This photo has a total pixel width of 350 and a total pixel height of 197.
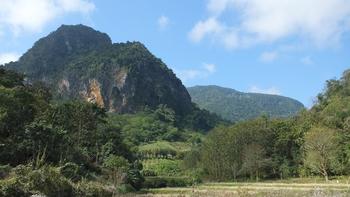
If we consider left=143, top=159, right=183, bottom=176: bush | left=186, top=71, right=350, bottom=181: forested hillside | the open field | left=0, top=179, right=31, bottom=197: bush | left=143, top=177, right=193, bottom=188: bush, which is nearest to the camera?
left=0, top=179, right=31, bottom=197: bush

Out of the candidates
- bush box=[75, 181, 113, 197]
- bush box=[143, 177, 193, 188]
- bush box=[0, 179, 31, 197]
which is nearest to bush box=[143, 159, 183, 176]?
bush box=[143, 177, 193, 188]

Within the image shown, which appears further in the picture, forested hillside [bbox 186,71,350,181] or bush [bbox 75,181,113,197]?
forested hillside [bbox 186,71,350,181]

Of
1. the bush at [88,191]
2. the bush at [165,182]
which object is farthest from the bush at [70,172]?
the bush at [165,182]

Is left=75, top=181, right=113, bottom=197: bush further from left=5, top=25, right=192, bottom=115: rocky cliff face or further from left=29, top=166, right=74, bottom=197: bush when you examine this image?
left=5, top=25, right=192, bottom=115: rocky cliff face

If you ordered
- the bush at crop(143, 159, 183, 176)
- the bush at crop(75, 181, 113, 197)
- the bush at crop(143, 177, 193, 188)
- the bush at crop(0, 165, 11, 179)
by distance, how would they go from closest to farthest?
the bush at crop(75, 181, 113, 197)
the bush at crop(0, 165, 11, 179)
the bush at crop(143, 177, 193, 188)
the bush at crop(143, 159, 183, 176)

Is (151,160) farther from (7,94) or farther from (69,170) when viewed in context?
(69,170)

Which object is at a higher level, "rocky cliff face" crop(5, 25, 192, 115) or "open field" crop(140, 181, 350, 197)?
"rocky cliff face" crop(5, 25, 192, 115)

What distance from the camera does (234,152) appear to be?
8025cm

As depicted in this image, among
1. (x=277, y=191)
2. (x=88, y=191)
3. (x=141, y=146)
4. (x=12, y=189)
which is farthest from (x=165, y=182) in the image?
(x=141, y=146)

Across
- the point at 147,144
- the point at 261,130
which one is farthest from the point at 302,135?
the point at 147,144

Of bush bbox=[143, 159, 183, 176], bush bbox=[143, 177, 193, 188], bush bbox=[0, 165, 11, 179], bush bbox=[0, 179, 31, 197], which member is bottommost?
bush bbox=[0, 179, 31, 197]

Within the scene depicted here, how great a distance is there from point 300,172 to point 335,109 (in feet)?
47.8

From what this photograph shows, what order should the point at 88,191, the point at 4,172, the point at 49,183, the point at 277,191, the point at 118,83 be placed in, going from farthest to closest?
the point at 118,83
the point at 277,191
the point at 4,172
the point at 88,191
the point at 49,183

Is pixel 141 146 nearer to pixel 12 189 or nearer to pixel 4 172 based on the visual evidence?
pixel 4 172
